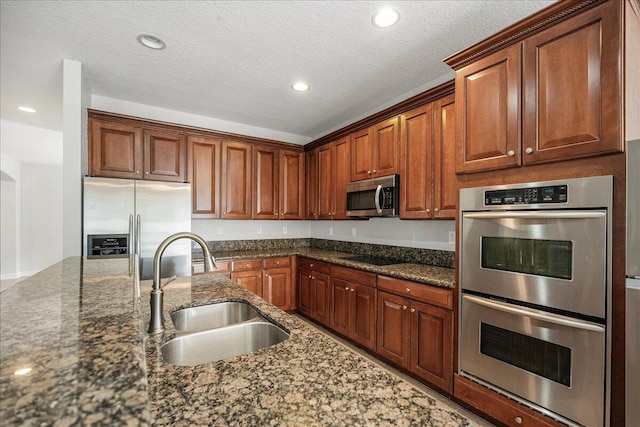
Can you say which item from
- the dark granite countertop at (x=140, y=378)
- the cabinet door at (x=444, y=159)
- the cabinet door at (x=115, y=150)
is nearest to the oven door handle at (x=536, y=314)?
the cabinet door at (x=444, y=159)

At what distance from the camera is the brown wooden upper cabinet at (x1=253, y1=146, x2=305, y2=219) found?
4.02 metres

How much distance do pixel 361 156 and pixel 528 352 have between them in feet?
7.73

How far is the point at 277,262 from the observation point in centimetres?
383

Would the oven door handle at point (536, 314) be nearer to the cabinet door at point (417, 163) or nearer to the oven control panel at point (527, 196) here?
the oven control panel at point (527, 196)

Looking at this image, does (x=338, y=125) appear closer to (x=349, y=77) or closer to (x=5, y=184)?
(x=349, y=77)

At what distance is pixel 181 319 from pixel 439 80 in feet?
9.70

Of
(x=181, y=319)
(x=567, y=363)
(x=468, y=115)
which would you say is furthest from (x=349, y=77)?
(x=567, y=363)

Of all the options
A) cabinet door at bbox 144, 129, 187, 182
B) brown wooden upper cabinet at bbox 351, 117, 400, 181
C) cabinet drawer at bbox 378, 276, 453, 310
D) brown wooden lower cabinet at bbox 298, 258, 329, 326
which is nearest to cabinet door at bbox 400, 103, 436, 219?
brown wooden upper cabinet at bbox 351, 117, 400, 181

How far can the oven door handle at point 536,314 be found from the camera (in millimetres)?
1463

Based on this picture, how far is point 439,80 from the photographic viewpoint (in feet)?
9.32

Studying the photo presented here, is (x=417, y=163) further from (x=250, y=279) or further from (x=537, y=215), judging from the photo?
(x=250, y=279)

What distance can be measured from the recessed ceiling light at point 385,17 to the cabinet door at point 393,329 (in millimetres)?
2097

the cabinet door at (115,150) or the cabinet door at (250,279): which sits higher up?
the cabinet door at (115,150)

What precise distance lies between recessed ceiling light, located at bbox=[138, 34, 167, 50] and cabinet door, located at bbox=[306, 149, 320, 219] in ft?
7.46
